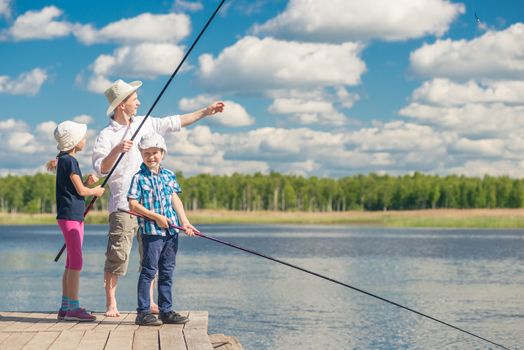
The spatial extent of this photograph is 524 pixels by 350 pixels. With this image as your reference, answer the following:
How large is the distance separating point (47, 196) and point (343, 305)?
95986mm

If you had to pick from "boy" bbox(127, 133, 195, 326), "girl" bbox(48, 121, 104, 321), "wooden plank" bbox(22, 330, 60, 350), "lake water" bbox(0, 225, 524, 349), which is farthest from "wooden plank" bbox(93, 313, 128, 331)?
"lake water" bbox(0, 225, 524, 349)

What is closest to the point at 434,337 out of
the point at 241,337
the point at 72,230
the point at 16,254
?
the point at 241,337

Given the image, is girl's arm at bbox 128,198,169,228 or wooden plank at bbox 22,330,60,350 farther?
girl's arm at bbox 128,198,169,228

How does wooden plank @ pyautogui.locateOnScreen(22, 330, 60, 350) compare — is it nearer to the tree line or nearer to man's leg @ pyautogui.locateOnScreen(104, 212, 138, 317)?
man's leg @ pyautogui.locateOnScreen(104, 212, 138, 317)

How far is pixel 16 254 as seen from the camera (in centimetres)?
2633

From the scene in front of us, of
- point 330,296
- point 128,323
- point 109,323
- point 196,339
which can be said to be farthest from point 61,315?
point 330,296

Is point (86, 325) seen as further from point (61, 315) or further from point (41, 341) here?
point (41, 341)

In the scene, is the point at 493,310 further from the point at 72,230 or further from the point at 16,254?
the point at 16,254

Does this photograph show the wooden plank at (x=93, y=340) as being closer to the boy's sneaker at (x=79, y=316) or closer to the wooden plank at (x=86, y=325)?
the wooden plank at (x=86, y=325)

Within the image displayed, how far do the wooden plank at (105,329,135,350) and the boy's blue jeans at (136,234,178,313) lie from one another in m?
0.29

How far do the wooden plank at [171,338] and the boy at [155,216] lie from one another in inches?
8.2

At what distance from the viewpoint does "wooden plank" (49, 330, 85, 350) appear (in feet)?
16.6

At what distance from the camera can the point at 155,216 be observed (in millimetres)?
5641

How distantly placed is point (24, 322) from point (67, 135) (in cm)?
149
